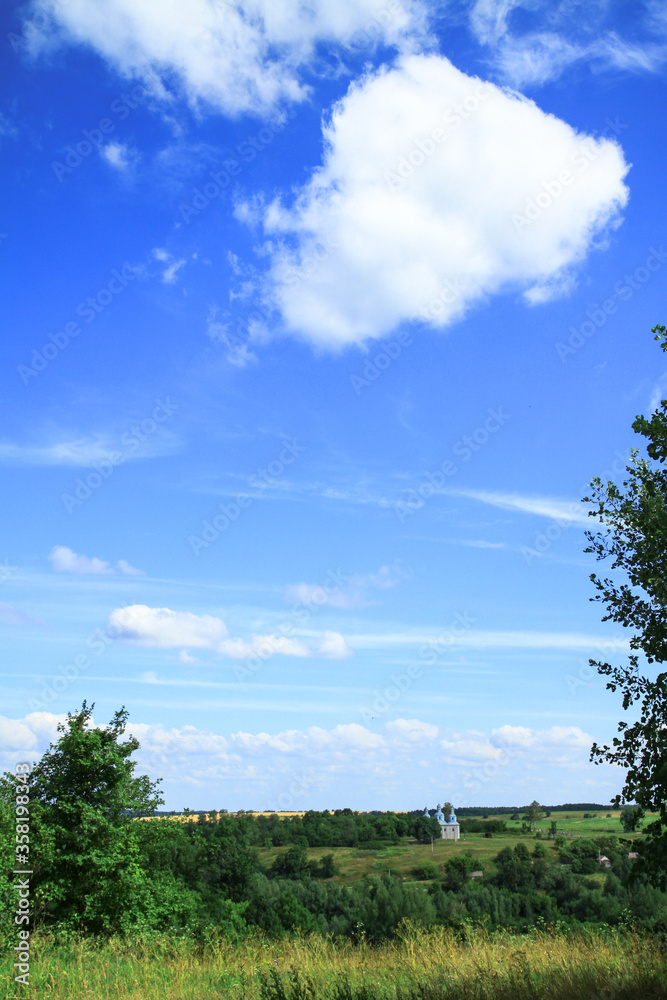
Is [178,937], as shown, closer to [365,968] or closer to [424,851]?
[365,968]

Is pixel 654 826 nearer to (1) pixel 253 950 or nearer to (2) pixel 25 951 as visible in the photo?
(1) pixel 253 950

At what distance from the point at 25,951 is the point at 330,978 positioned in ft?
17.5

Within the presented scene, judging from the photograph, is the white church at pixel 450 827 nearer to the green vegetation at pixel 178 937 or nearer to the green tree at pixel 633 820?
the green vegetation at pixel 178 937

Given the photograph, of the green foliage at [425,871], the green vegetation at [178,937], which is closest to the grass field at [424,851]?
the green foliage at [425,871]

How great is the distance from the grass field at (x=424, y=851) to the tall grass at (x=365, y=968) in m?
118

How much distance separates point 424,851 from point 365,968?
151m

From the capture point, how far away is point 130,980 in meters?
9.88

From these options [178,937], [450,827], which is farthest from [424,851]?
[178,937]

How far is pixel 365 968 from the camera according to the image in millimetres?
9672

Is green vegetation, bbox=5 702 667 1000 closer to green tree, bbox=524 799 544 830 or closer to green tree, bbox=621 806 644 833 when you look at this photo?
green tree, bbox=621 806 644 833

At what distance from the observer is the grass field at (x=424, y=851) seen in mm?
124744

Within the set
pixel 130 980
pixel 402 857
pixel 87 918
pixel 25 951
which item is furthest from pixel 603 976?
pixel 402 857

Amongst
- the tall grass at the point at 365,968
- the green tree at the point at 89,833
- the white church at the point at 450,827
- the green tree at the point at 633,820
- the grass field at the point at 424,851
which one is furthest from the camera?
the white church at the point at 450,827

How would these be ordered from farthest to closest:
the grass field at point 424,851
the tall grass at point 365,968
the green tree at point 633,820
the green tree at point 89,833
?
the grass field at point 424,851 < the green tree at point 89,833 < the green tree at point 633,820 < the tall grass at point 365,968
